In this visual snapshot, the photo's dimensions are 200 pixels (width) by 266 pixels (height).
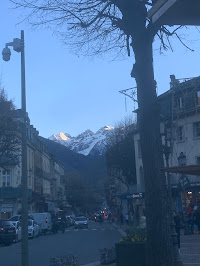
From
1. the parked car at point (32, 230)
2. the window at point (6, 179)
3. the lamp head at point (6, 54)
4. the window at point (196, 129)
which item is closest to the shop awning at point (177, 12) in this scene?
the lamp head at point (6, 54)

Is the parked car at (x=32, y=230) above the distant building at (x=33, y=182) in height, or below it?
below

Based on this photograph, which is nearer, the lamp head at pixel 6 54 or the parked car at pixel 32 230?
the lamp head at pixel 6 54

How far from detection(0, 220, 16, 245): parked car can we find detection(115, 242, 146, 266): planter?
59.6 ft

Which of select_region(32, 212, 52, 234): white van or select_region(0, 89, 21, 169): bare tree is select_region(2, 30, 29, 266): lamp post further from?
select_region(32, 212, 52, 234): white van

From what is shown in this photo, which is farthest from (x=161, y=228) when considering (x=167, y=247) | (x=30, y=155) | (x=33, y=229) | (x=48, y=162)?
(x=48, y=162)

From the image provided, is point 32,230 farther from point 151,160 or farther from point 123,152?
point 151,160

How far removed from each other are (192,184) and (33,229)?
45.1ft

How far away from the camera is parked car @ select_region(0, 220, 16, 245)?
93.2ft

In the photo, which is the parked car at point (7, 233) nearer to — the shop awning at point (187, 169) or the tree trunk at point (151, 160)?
the tree trunk at point (151, 160)

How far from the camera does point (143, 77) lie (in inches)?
331

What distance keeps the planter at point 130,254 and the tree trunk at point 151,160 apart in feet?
11.7

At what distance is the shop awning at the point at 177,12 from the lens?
509 cm

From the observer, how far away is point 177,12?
528 centimetres

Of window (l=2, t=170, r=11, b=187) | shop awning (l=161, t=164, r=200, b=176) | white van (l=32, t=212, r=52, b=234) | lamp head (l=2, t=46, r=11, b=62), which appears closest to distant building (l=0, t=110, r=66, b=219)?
window (l=2, t=170, r=11, b=187)
